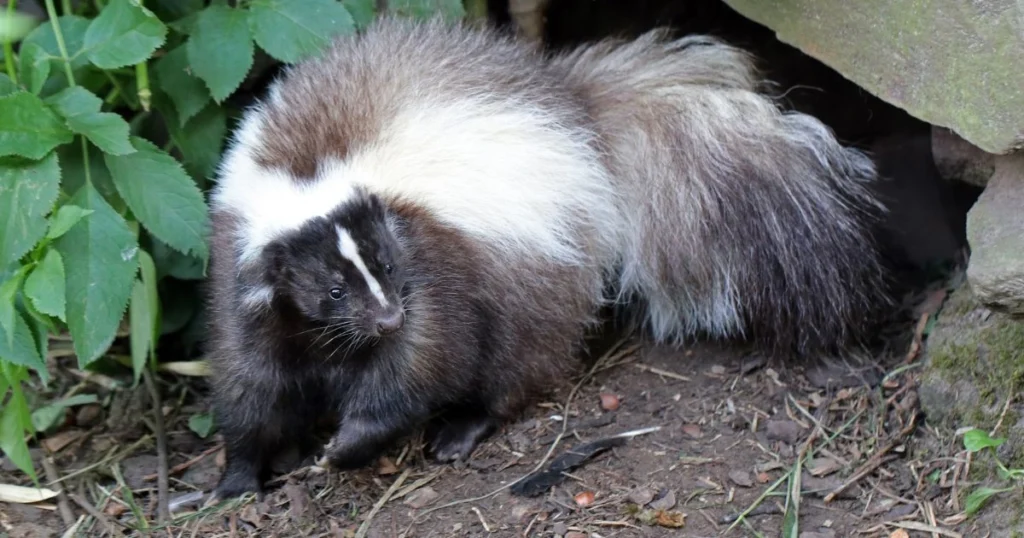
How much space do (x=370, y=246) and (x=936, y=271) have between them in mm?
2602

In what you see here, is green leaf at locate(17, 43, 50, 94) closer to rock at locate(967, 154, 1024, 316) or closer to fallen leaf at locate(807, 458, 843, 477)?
fallen leaf at locate(807, 458, 843, 477)

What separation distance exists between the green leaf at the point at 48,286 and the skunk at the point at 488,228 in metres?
0.53

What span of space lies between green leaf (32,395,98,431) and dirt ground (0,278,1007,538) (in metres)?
0.06

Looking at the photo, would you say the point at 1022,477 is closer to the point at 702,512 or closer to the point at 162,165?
the point at 702,512

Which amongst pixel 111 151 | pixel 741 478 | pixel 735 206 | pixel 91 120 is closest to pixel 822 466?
pixel 741 478

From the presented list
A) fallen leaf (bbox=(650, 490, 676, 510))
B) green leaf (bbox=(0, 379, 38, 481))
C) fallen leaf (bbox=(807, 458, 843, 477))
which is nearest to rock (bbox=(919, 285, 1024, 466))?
fallen leaf (bbox=(807, 458, 843, 477))

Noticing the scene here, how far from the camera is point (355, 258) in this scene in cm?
324

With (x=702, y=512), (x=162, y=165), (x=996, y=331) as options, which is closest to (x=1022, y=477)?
(x=996, y=331)

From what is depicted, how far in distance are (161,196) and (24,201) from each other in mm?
423

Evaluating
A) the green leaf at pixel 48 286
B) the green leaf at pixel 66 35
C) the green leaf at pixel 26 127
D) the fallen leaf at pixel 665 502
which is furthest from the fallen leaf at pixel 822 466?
the green leaf at pixel 66 35

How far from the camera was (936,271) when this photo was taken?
15.1 feet

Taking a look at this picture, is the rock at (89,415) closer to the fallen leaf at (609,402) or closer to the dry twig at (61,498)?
the dry twig at (61,498)

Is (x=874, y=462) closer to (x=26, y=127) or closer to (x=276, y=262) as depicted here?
(x=276, y=262)

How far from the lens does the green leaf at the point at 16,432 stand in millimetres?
3520
